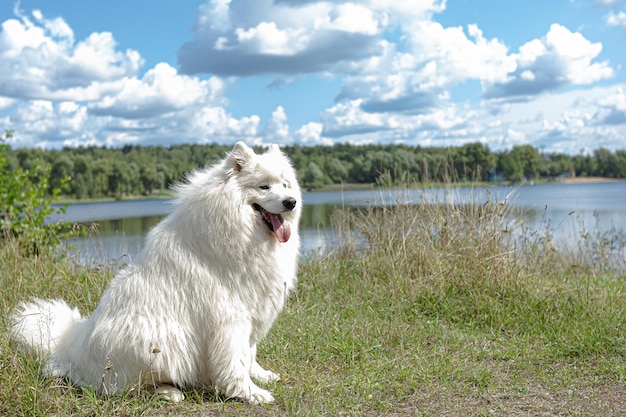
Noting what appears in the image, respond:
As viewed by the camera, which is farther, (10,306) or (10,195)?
(10,195)

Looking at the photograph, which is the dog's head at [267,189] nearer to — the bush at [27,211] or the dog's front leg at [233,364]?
the dog's front leg at [233,364]

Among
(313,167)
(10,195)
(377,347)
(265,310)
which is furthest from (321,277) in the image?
(313,167)

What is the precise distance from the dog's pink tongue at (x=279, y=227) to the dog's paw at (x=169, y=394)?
1.25 m

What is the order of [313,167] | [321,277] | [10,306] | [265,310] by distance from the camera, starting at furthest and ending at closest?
[313,167] < [321,277] < [10,306] < [265,310]

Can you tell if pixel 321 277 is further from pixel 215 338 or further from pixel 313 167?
pixel 313 167

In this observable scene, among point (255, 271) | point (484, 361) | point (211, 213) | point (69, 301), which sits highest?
point (211, 213)

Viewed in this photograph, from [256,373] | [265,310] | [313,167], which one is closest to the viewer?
[265,310]

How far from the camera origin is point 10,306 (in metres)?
5.56

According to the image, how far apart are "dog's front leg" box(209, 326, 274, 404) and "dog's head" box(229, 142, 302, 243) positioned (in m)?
0.72

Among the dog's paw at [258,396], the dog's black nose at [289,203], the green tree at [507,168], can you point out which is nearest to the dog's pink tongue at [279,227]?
the dog's black nose at [289,203]

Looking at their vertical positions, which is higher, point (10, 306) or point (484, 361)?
point (10, 306)

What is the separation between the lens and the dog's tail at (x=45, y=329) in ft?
13.0

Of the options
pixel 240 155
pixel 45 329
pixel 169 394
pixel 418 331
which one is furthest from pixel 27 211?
pixel 418 331

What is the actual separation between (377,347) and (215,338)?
186 centimetres
